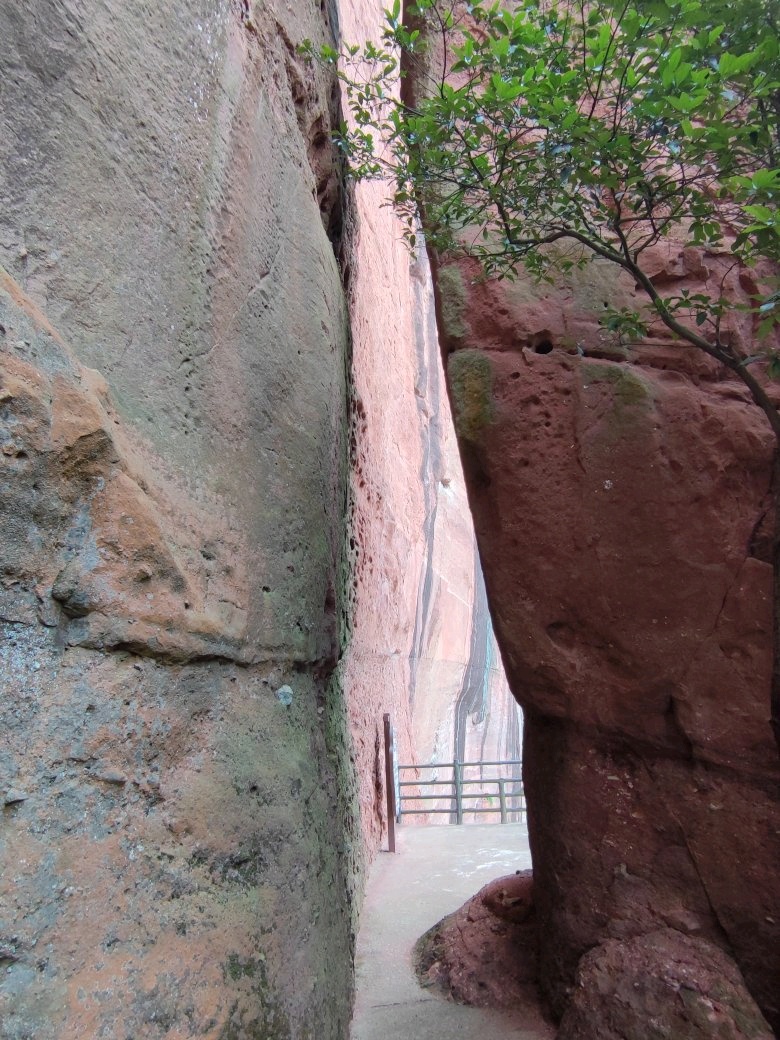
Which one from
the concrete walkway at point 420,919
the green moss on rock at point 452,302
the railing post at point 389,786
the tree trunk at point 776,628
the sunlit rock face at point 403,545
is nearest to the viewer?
the tree trunk at point 776,628

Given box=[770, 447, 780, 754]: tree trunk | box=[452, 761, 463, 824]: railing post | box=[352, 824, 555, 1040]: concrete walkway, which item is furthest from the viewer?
box=[452, 761, 463, 824]: railing post

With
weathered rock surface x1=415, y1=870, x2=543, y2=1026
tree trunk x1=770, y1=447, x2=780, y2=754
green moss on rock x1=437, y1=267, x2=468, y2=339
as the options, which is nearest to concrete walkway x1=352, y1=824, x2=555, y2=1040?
weathered rock surface x1=415, y1=870, x2=543, y2=1026

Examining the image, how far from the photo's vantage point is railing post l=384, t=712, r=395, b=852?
677 centimetres

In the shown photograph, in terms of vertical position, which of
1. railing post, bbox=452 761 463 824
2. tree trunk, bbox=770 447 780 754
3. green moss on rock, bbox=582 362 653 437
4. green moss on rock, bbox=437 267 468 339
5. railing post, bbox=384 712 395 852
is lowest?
railing post, bbox=452 761 463 824

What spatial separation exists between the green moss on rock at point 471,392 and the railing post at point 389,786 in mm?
4670

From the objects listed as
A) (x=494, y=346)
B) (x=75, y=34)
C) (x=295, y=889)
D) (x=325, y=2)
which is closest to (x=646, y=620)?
(x=494, y=346)

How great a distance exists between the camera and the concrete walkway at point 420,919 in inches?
126

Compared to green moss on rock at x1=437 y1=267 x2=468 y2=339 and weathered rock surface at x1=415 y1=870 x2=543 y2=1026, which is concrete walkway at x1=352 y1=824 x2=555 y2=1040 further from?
green moss on rock at x1=437 y1=267 x2=468 y2=339

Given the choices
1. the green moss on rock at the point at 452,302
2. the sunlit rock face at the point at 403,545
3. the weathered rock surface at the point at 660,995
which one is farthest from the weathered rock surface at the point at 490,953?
the green moss on rock at the point at 452,302

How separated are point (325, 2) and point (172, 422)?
12.9ft

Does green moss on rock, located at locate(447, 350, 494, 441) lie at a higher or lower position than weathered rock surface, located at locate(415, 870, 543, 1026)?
higher

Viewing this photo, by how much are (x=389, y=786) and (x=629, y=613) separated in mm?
4590

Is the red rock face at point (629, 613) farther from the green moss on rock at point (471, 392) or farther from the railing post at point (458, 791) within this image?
the railing post at point (458, 791)

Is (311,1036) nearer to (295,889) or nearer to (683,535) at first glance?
(295,889)
